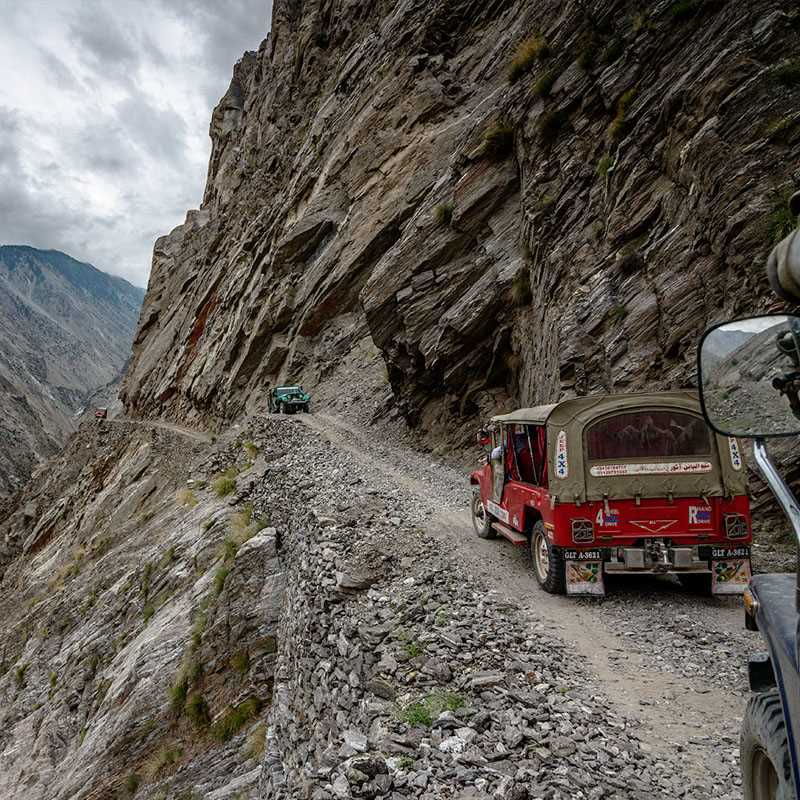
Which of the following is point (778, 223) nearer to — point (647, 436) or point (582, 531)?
point (647, 436)

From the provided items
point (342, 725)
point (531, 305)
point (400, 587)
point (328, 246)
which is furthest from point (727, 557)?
point (328, 246)

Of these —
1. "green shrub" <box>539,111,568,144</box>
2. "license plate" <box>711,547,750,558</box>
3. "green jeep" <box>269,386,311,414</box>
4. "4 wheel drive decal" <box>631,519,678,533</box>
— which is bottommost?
"license plate" <box>711,547,750,558</box>

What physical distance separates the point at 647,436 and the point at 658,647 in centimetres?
258

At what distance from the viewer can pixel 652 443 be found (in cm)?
729

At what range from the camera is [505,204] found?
21.0 m

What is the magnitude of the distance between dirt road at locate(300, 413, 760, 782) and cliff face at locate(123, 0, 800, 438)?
537 centimetres

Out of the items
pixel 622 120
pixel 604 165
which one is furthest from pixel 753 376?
pixel 622 120

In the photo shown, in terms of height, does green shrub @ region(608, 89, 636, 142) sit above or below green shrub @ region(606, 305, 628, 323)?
above

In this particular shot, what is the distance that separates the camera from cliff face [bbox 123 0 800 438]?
37.2ft

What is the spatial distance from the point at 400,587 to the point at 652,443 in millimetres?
3683

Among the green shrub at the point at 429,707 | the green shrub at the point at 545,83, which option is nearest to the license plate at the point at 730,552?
the green shrub at the point at 429,707

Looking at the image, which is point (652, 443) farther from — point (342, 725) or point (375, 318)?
point (375, 318)

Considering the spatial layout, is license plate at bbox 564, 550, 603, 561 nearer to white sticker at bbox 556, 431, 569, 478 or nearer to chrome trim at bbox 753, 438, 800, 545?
white sticker at bbox 556, 431, 569, 478

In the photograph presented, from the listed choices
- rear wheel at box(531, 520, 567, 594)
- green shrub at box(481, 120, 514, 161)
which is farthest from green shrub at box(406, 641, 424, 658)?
green shrub at box(481, 120, 514, 161)
